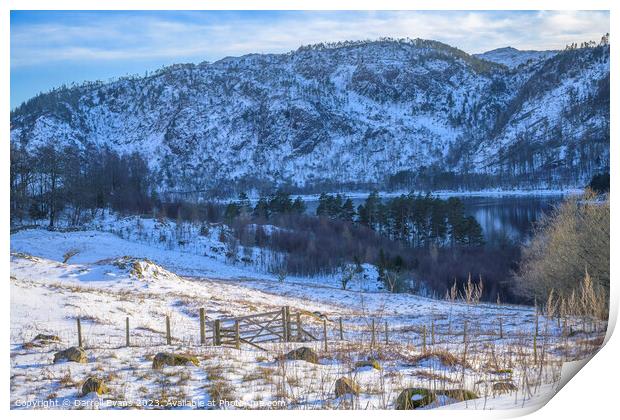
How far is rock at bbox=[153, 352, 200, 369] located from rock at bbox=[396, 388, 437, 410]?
10.6 ft

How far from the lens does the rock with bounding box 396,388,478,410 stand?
660 centimetres

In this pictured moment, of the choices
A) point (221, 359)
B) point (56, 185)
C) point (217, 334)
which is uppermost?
point (56, 185)

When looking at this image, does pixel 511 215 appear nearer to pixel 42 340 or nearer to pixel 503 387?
pixel 503 387

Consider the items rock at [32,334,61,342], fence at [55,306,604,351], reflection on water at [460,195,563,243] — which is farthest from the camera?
reflection on water at [460,195,563,243]

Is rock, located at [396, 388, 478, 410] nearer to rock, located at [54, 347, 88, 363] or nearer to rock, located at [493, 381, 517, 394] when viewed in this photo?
→ rock, located at [493, 381, 517, 394]

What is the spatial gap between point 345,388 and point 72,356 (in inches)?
170

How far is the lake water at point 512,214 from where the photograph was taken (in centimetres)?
3133

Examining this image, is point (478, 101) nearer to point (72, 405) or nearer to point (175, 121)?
point (175, 121)

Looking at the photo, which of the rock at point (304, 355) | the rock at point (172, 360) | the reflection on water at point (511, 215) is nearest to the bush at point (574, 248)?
the reflection on water at point (511, 215)

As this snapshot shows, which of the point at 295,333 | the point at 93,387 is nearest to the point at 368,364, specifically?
the point at 93,387

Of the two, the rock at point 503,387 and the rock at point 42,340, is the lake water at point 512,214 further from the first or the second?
the rock at point 42,340

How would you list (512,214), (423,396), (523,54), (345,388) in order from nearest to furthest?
(423,396) < (345,388) < (523,54) < (512,214)

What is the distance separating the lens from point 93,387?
6.68 metres

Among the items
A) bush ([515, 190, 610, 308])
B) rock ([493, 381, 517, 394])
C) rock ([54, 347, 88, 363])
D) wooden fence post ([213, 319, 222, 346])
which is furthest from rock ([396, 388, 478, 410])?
bush ([515, 190, 610, 308])
